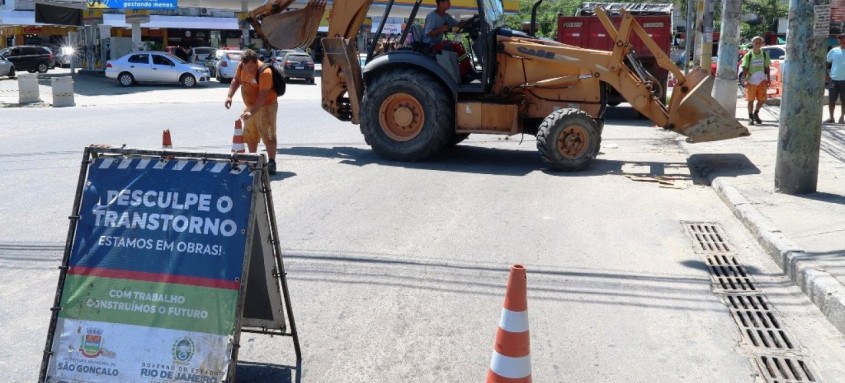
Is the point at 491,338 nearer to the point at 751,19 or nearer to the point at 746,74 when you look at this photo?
the point at 746,74

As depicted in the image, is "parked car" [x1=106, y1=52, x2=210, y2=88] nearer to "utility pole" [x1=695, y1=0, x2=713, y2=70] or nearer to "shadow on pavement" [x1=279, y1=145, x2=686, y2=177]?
"utility pole" [x1=695, y1=0, x2=713, y2=70]

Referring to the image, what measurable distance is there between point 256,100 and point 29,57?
135 ft

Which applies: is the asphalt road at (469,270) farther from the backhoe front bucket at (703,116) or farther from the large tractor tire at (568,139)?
the backhoe front bucket at (703,116)

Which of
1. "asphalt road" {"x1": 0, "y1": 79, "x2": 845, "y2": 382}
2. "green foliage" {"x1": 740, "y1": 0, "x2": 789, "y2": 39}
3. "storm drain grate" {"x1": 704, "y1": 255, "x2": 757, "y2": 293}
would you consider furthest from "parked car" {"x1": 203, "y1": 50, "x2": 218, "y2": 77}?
"storm drain grate" {"x1": 704, "y1": 255, "x2": 757, "y2": 293}

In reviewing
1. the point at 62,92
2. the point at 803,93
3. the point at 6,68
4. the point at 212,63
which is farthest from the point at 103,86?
the point at 803,93

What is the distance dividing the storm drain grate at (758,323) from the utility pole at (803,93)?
3.52 meters

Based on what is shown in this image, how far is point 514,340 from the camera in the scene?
14.0 ft

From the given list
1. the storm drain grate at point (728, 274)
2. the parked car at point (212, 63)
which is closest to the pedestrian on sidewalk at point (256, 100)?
the storm drain grate at point (728, 274)

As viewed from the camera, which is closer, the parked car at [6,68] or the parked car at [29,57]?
the parked car at [6,68]

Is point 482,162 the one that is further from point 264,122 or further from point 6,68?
point 6,68

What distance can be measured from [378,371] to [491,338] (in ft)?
2.92

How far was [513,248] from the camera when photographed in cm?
798

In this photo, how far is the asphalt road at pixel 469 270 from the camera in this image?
17.4 feet

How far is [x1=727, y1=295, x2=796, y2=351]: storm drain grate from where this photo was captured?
577cm
